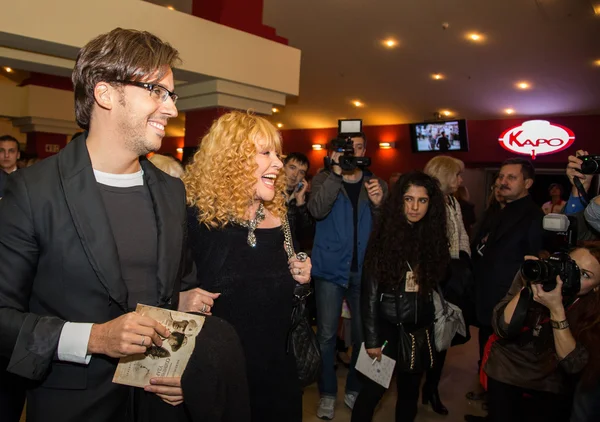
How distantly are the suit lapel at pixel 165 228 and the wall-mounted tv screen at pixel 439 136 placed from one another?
8.66 meters

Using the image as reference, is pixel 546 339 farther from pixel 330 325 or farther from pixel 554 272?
pixel 330 325

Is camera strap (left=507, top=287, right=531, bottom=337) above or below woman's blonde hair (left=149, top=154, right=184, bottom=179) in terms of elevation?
below

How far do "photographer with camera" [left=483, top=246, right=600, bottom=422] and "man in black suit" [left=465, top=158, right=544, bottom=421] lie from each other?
0.87 m

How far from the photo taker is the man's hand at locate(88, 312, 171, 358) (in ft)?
3.45

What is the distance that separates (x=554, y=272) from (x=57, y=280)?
1.82 m

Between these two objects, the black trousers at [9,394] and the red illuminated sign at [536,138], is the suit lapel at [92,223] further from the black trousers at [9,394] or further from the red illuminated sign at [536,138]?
the red illuminated sign at [536,138]

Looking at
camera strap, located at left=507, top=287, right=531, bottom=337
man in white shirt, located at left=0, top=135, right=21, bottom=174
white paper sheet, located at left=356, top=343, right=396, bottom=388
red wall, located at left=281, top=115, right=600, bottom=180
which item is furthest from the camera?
red wall, located at left=281, top=115, right=600, bottom=180

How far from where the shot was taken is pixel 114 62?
125 centimetres

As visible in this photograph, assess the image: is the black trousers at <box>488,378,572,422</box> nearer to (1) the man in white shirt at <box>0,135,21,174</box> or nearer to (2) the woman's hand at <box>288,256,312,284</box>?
(2) the woman's hand at <box>288,256,312,284</box>

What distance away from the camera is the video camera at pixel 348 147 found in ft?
10.1

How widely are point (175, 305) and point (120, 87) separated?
0.66 meters

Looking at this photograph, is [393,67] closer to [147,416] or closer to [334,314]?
[334,314]

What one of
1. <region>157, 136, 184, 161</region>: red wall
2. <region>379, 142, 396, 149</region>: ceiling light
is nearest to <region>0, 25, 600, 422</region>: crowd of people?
<region>379, 142, 396, 149</region>: ceiling light

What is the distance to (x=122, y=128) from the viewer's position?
50.1 inches
